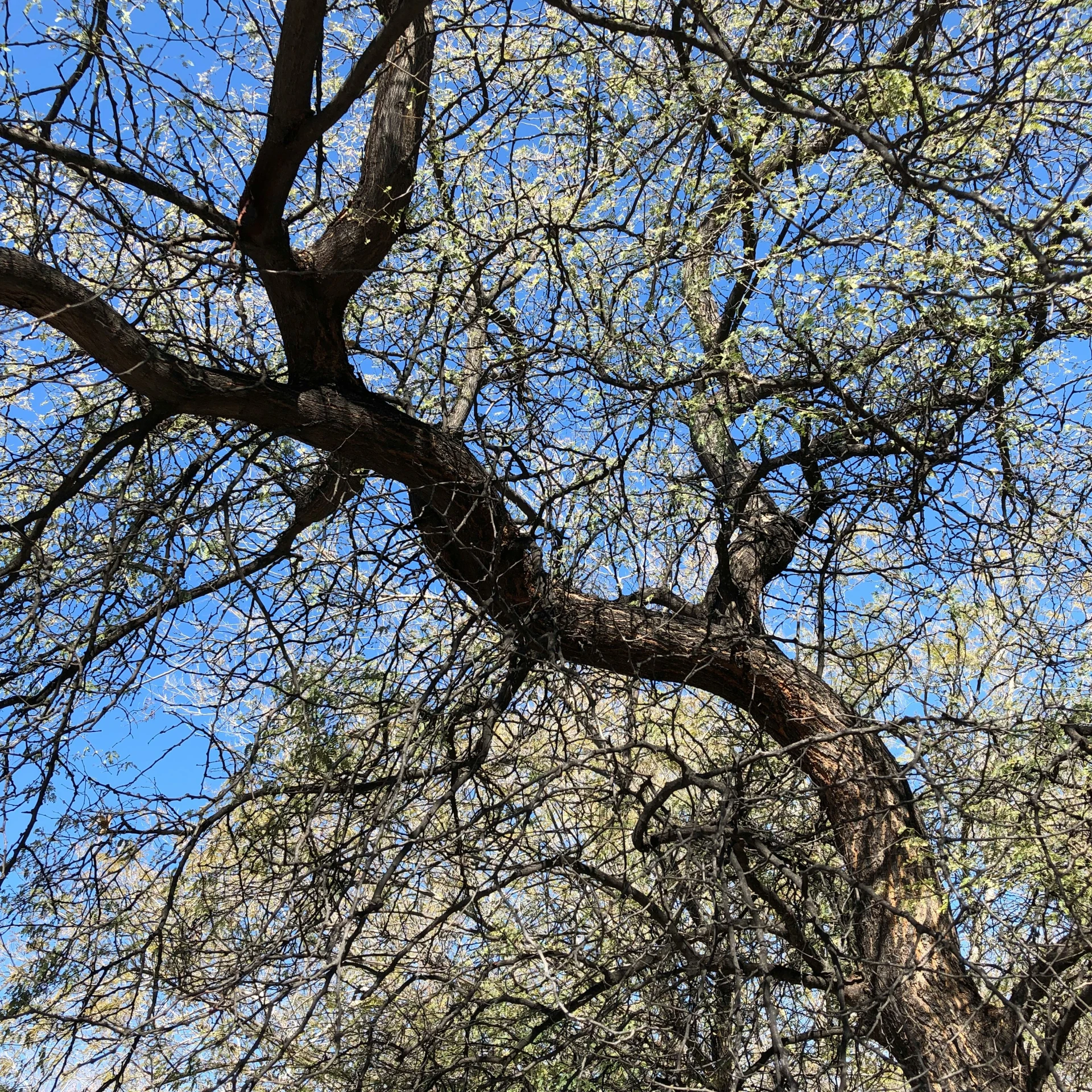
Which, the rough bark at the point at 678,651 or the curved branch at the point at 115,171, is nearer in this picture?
the curved branch at the point at 115,171

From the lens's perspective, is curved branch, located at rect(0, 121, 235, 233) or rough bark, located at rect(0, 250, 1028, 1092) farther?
rough bark, located at rect(0, 250, 1028, 1092)

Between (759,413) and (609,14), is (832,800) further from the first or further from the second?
(609,14)

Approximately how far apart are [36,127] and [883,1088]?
4.96 meters

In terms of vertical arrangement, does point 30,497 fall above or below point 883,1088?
above

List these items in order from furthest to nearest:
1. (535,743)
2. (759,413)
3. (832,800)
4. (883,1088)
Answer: (535,743) < (832,800) < (883,1088) < (759,413)

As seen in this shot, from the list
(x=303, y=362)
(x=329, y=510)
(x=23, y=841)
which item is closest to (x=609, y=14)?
(x=303, y=362)

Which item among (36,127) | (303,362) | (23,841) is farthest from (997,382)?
(23,841)

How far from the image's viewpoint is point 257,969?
3.28 meters

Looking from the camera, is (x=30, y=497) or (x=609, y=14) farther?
(x=30, y=497)

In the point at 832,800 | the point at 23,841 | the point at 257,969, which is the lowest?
the point at 257,969

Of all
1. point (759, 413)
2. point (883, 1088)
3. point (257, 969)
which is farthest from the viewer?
point (883, 1088)

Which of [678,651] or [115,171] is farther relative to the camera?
[678,651]

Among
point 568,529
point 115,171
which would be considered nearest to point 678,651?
point 568,529

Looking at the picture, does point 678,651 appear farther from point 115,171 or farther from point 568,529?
point 115,171
